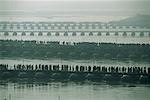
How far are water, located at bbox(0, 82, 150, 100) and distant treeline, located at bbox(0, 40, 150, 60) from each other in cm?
66

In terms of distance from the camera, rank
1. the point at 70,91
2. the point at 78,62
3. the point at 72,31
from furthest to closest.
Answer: the point at 72,31
the point at 78,62
the point at 70,91

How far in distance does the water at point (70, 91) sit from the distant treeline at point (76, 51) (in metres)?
0.66

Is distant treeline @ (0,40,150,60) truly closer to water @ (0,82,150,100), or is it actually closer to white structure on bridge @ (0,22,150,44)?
white structure on bridge @ (0,22,150,44)

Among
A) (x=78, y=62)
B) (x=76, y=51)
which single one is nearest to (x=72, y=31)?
(x=76, y=51)

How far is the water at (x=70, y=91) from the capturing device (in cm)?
378

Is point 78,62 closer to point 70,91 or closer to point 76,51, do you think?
point 76,51

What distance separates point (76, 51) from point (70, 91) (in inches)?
43.6

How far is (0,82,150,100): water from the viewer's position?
12.4 ft

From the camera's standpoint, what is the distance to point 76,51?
4.94 m

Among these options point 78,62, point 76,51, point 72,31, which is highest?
point 72,31

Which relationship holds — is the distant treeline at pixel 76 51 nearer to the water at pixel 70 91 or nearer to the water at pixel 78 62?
the water at pixel 78 62

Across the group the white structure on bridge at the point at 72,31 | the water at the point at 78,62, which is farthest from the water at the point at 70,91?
the white structure on bridge at the point at 72,31

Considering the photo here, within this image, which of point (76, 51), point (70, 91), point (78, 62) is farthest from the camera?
point (76, 51)

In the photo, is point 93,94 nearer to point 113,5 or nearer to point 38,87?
point 38,87
